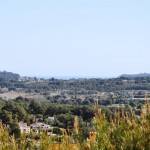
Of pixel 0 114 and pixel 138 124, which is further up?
pixel 138 124

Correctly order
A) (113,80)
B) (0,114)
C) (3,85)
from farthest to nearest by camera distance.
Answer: (3,85) < (113,80) < (0,114)

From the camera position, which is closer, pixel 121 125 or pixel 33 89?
pixel 121 125

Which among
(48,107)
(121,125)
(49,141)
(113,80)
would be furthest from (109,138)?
(113,80)

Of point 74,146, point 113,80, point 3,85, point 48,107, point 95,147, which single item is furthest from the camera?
point 3,85

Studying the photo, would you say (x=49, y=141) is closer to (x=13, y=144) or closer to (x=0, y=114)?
(x=13, y=144)

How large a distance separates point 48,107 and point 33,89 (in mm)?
97139

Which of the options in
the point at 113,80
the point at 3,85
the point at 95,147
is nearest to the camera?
the point at 95,147

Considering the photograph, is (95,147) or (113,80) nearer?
(95,147)

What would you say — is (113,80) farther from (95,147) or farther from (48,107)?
(95,147)

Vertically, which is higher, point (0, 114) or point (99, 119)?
point (99, 119)

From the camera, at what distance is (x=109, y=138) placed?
24.8 ft

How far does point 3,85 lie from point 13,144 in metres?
182

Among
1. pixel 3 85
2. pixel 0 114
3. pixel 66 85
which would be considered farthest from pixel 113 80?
pixel 0 114

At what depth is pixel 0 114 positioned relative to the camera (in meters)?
46.2
